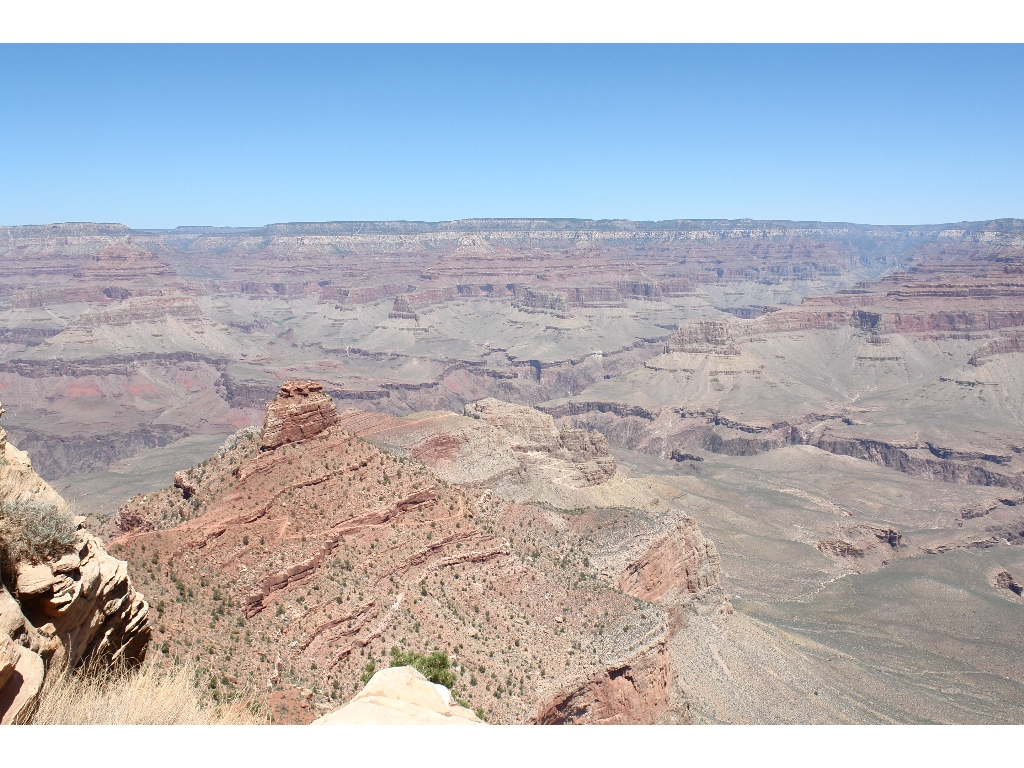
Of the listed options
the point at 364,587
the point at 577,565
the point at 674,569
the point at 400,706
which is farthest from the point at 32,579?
the point at 674,569

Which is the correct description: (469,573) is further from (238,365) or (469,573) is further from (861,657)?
(238,365)

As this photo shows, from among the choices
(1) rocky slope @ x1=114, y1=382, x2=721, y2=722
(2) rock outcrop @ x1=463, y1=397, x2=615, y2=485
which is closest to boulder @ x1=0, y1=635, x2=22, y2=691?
(1) rocky slope @ x1=114, y1=382, x2=721, y2=722

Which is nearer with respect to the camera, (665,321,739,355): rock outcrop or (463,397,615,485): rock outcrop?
(463,397,615,485): rock outcrop

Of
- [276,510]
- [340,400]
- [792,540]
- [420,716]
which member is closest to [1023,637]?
[792,540]

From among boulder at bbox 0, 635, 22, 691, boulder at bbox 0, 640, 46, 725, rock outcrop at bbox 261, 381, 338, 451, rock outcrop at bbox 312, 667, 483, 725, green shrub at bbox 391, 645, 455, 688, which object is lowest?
green shrub at bbox 391, 645, 455, 688

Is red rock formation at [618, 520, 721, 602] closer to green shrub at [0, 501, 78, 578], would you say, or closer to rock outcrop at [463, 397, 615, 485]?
rock outcrop at [463, 397, 615, 485]

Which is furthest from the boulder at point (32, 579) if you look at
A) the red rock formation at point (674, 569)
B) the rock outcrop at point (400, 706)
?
the red rock formation at point (674, 569)
